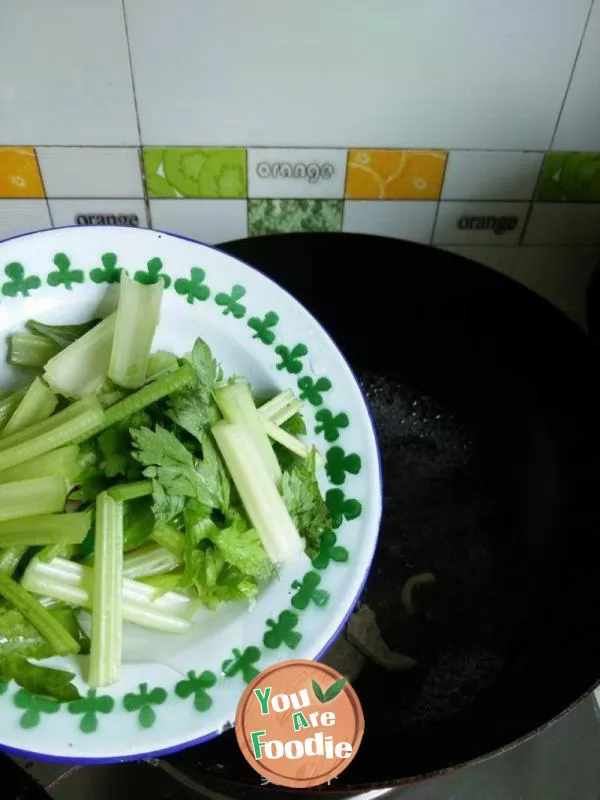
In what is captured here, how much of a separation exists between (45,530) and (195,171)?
488 millimetres

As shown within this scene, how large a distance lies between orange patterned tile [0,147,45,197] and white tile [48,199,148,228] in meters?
0.03

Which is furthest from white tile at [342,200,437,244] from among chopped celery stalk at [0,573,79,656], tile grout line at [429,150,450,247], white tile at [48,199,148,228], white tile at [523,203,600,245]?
chopped celery stalk at [0,573,79,656]

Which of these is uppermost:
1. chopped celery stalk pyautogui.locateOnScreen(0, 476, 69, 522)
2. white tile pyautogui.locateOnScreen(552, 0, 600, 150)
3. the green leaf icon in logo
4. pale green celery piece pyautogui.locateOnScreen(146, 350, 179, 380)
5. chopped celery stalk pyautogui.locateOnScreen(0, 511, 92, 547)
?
white tile pyautogui.locateOnScreen(552, 0, 600, 150)

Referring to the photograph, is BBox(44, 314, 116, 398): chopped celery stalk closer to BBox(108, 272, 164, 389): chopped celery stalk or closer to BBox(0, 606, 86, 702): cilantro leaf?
BBox(108, 272, 164, 389): chopped celery stalk

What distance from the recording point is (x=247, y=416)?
2.12ft

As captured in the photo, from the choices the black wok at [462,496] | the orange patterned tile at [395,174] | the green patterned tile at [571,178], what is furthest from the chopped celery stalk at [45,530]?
the green patterned tile at [571,178]

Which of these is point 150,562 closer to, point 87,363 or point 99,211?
point 87,363

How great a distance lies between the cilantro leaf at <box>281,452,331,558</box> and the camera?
2.04 feet

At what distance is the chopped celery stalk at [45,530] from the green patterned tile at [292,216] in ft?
1.61

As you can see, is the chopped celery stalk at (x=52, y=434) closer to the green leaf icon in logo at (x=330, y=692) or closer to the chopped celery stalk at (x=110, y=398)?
the chopped celery stalk at (x=110, y=398)

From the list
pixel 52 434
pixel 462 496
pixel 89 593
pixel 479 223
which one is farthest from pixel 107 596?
pixel 479 223

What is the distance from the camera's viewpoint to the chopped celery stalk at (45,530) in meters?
0.60

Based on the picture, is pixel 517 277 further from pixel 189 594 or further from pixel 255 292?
pixel 189 594

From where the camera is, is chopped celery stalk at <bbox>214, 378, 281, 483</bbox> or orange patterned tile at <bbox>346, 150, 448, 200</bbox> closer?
chopped celery stalk at <bbox>214, 378, 281, 483</bbox>
